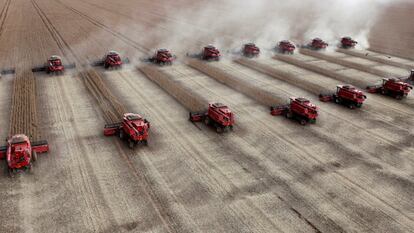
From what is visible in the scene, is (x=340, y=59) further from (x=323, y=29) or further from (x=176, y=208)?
(x=176, y=208)

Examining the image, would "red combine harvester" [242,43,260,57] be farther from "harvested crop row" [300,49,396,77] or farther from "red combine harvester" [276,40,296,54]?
"harvested crop row" [300,49,396,77]

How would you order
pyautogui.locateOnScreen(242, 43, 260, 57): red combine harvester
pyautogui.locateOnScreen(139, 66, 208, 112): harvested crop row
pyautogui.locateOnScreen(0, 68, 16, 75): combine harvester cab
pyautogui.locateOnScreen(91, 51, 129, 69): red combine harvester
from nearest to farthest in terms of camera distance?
pyautogui.locateOnScreen(139, 66, 208, 112): harvested crop row < pyautogui.locateOnScreen(0, 68, 16, 75): combine harvester cab < pyautogui.locateOnScreen(91, 51, 129, 69): red combine harvester < pyautogui.locateOnScreen(242, 43, 260, 57): red combine harvester

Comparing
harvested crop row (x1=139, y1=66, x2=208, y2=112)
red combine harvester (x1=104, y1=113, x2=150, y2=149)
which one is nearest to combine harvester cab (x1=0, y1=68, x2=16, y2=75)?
harvested crop row (x1=139, y1=66, x2=208, y2=112)

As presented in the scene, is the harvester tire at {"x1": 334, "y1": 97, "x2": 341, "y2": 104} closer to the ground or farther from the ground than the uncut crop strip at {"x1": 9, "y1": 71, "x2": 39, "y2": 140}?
farther from the ground

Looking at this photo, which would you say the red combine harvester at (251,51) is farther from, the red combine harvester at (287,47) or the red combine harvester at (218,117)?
the red combine harvester at (218,117)

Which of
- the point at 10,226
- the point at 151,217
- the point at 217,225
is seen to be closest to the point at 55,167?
the point at 10,226

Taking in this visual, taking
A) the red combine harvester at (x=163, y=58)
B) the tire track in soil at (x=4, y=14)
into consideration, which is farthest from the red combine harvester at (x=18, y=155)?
the tire track in soil at (x=4, y=14)

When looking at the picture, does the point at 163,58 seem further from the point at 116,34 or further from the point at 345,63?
the point at 116,34
